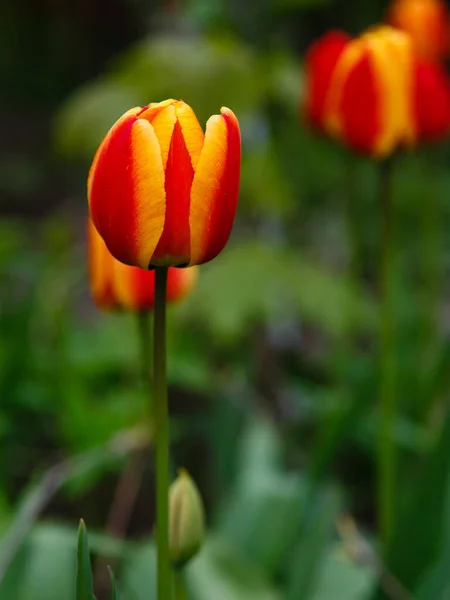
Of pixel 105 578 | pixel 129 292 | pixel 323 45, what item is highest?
pixel 323 45

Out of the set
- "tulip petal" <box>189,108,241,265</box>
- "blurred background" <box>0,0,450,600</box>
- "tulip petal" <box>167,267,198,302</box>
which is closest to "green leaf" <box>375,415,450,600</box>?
"blurred background" <box>0,0,450,600</box>

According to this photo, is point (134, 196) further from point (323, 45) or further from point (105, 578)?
point (105, 578)

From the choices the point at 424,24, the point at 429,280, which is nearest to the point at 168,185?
the point at 429,280

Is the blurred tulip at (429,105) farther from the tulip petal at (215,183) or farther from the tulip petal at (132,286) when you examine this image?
the tulip petal at (215,183)

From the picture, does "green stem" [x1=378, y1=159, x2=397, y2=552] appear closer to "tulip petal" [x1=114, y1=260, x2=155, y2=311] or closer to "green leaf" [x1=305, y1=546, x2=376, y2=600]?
"green leaf" [x1=305, y1=546, x2=376, y2=600]

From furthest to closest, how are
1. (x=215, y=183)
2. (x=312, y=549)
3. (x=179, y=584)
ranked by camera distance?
(x=312, y=549)
(x=179, y=584)
(x=215, y=183)

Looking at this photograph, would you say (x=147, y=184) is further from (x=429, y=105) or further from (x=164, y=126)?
(x=429, y=105)

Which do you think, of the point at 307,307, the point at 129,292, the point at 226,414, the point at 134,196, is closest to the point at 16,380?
the point at 226,414
